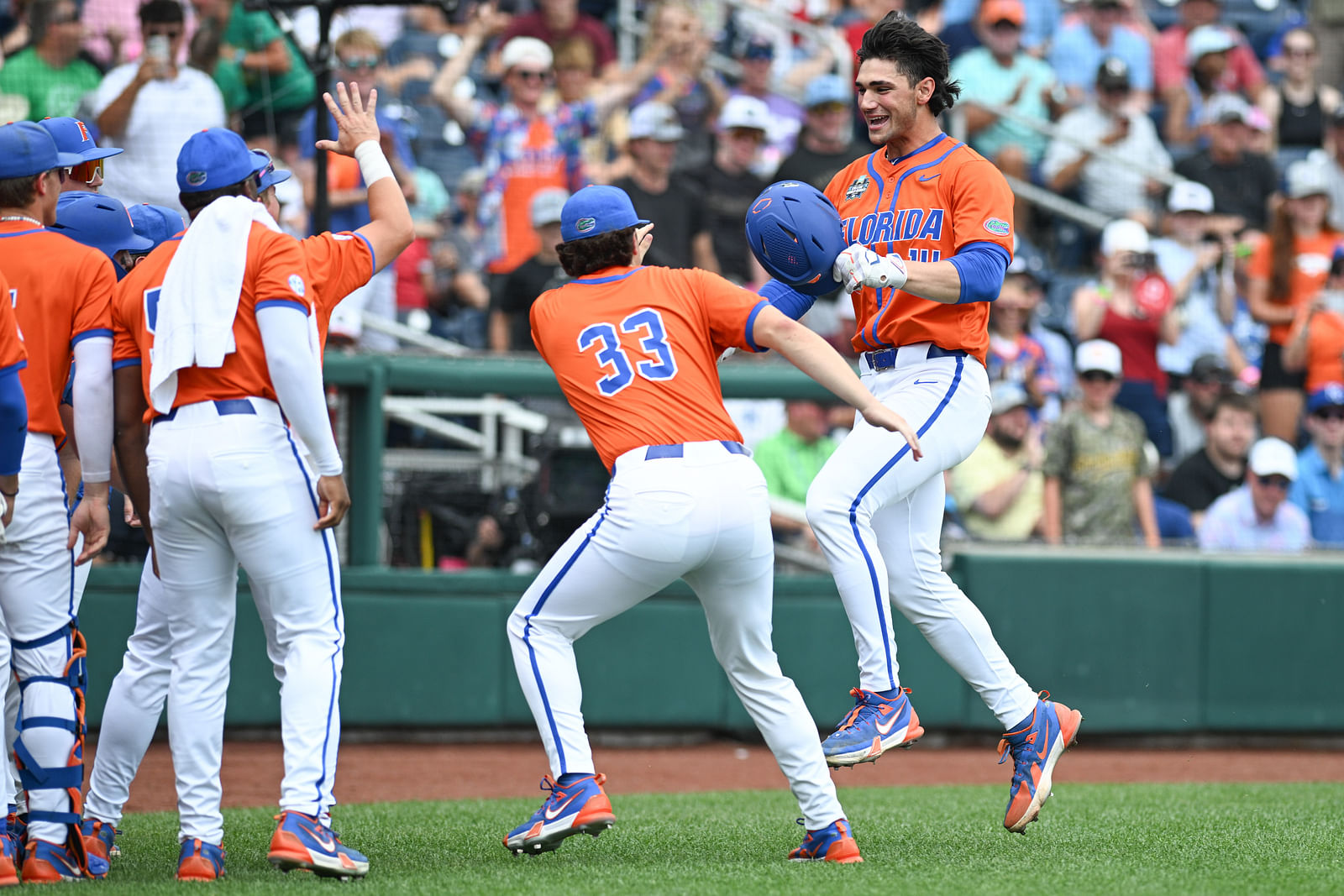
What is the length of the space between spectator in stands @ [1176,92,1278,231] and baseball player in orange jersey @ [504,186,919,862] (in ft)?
26.6

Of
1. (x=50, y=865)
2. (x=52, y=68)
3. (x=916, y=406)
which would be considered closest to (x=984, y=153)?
(x=52, y=68)

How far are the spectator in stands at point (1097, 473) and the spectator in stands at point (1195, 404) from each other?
3.48ft

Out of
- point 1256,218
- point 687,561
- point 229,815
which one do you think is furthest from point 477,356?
point 1256,218

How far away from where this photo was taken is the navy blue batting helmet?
5.06 m

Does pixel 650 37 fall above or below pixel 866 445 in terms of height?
above

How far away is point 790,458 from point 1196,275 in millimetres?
3776

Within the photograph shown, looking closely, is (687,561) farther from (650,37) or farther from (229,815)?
(650,37)

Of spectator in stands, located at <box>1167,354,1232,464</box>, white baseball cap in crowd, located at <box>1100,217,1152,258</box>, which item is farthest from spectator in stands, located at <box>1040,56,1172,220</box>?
spectator in stands, located at <box>1167,354,1232,464</box>

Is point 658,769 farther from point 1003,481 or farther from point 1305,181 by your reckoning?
point 1305,181

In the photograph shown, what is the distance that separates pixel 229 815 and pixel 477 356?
3066 mm

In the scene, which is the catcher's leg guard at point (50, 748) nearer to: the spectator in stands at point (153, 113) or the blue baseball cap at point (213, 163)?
the blue baseball cap at point (213, 163)

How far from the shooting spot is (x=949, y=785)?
7684 mm

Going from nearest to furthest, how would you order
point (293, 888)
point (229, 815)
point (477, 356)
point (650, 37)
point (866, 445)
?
point (293, 888) < point (866, 445) < point (229, 815) < point (477, 356) < point (650, 37)

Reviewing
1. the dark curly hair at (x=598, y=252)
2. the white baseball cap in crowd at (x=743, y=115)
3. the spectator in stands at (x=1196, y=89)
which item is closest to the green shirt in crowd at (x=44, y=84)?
the white baseball cap in crowd at (x=743, y=115)
